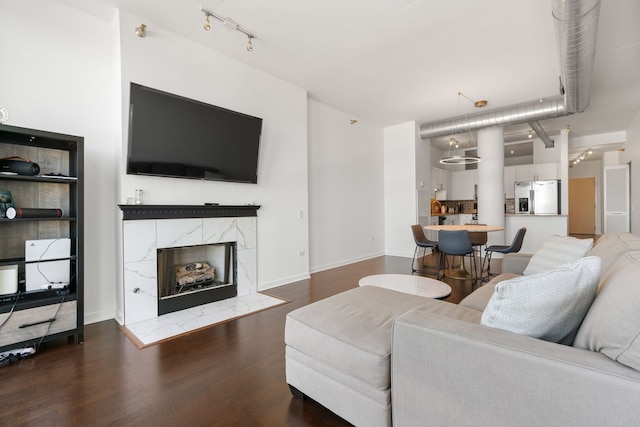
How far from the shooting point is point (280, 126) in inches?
176

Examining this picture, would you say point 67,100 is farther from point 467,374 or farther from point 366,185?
point 366,185

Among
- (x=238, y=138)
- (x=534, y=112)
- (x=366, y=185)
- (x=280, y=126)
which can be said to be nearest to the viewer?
→ (x=238, y=138)

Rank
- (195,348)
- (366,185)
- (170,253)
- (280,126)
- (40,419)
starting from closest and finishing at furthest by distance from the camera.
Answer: (40,419) < (195,348) < (170,253) < (280,126) < (366,185)

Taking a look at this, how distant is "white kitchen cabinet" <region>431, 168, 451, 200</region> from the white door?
414 cm

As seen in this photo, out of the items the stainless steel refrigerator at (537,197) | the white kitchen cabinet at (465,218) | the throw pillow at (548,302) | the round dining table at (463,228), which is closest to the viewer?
the throw pillow at (548,302)

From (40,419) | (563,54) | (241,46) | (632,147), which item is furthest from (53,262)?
(632,147)

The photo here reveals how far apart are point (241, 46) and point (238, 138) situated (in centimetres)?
110

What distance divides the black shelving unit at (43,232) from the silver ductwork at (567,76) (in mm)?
4191

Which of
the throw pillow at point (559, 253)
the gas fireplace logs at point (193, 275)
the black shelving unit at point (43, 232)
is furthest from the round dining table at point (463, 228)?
the black shelving unit at point (43, 232)

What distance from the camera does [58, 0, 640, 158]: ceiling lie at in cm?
295

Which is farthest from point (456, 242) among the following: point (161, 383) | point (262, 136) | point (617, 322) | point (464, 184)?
point (464, 184)

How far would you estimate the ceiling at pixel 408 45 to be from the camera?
295 cm

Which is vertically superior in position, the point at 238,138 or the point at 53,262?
the point at 238,138

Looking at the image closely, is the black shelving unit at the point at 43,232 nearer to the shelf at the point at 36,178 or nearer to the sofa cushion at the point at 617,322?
the shelf at the point at 36,178
